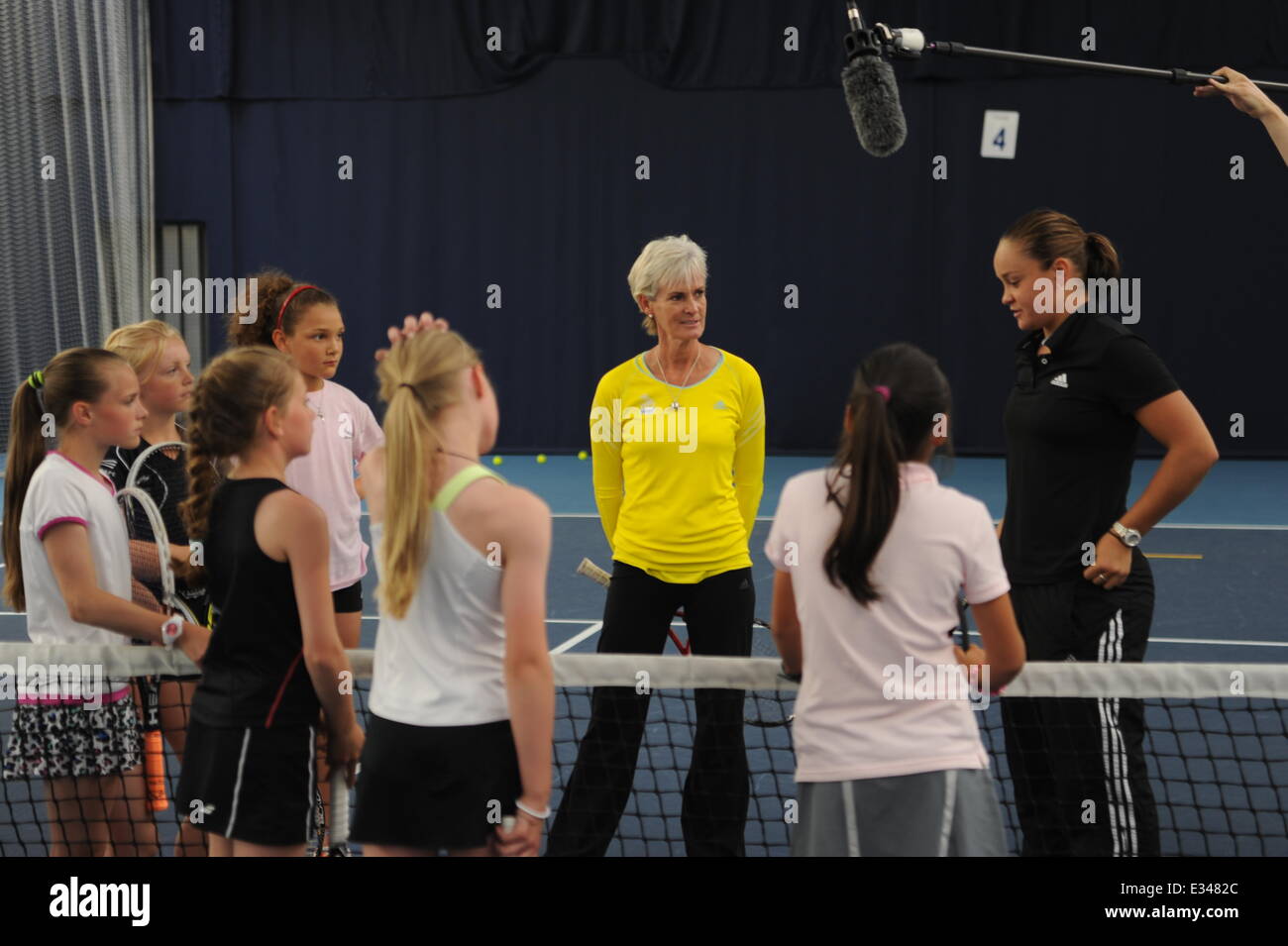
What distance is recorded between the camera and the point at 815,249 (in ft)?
46.0

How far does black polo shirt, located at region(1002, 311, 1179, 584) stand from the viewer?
9.91 feet

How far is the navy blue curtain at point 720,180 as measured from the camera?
526 inches

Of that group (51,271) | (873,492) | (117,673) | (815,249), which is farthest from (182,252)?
(873,492)

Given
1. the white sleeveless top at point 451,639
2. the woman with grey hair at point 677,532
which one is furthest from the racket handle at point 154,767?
the white sleeveless top at point 451,639

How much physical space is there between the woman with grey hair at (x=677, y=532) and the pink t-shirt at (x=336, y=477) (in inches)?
27.0

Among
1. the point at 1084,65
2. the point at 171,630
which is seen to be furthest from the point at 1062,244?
the point at 171,630

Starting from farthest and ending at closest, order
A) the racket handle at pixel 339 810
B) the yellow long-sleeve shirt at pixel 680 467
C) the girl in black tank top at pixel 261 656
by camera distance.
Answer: the yellow long-sleeve shirt at pixel 680 467, the racket handle at pixel 339 810, the girl in black tank top at pixel 261 656

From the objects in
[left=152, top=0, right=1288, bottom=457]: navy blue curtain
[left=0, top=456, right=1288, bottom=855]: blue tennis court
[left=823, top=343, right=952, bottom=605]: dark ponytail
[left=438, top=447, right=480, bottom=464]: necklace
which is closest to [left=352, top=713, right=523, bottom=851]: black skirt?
[left=438, top=447, right=480, bottom=464]: necklace

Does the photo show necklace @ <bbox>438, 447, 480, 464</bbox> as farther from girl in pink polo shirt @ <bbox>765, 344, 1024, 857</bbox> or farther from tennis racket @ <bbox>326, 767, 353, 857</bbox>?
tennis racket @ <bbox>326, 767, 353, 857</bbox>

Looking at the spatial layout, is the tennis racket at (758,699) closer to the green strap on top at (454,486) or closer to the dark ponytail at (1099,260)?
the dark ponytail at (1099,260)

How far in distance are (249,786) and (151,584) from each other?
1046mm

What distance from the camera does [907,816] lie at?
7.23ft

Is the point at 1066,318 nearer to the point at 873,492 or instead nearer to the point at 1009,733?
the point at 1009,733
